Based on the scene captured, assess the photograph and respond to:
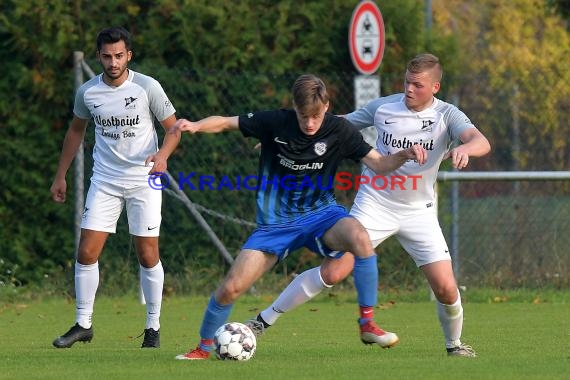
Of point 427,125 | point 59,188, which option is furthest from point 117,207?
point 427,125

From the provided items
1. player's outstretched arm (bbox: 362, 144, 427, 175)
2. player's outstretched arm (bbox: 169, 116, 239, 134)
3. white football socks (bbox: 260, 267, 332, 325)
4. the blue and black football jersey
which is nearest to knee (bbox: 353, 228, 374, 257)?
the blue and black football jersey

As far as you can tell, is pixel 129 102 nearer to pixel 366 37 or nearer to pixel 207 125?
pixel 207 125

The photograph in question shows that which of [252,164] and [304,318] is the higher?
[252,164]

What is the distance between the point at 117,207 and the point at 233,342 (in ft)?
6.83

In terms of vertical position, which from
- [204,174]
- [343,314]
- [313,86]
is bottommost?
[343,314]

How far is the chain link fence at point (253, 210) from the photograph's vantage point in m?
14.2

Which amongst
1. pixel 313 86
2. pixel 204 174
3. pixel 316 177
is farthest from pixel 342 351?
pixel 204 174

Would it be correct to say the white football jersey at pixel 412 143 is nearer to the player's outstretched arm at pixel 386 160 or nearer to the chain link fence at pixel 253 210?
the player's outstretched arm at pixel 386 160

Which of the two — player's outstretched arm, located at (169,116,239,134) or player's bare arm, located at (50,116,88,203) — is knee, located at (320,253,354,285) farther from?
player's bare arm, located at (50,116,88,203)

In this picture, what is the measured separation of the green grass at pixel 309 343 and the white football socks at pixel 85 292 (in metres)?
0.20

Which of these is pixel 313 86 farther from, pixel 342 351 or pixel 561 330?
pixel 561 330

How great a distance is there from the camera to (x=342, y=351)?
9.07 m

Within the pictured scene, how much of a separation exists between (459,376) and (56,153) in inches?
310

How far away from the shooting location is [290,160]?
8.41 metres
